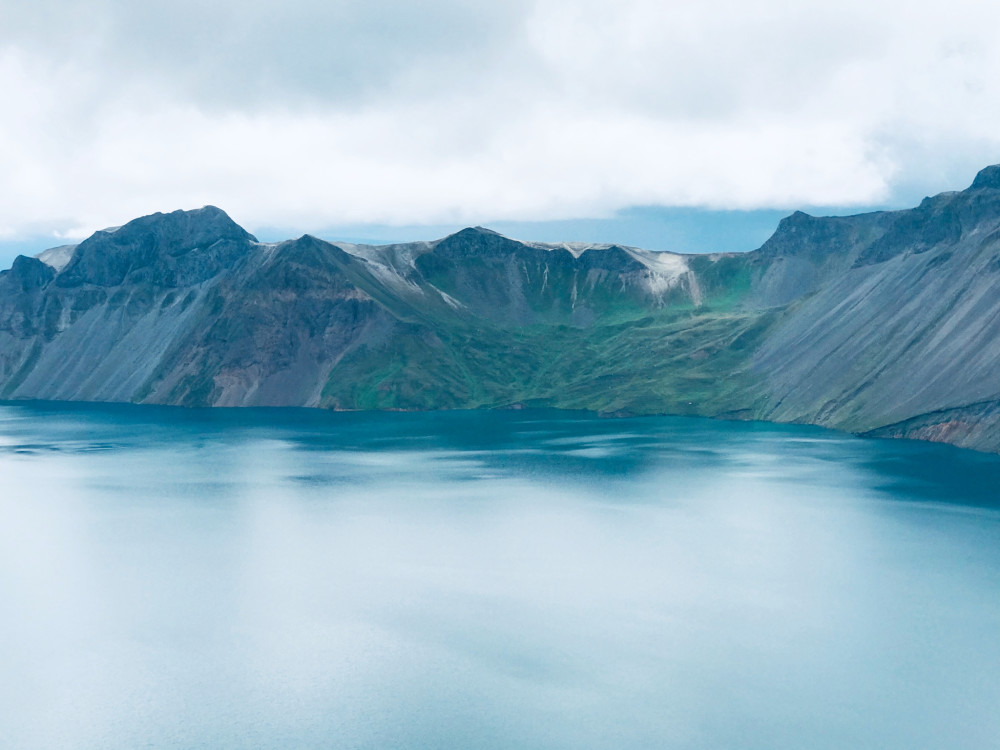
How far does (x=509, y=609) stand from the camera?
6888cm

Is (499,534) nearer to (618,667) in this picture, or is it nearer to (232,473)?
(618,667)

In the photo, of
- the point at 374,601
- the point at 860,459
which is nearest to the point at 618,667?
the point at 374,601

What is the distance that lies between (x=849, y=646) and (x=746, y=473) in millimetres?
72551

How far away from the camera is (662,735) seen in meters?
47.7

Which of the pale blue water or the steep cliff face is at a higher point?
the steep cliff face

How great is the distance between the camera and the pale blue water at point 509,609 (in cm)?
5003

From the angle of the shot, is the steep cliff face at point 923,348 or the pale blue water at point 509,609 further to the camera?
the steep cliff face at point 923,348

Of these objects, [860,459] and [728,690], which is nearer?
[728,690]

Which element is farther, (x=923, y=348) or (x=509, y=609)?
(x=923, y=348)

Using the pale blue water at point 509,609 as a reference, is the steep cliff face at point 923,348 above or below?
above

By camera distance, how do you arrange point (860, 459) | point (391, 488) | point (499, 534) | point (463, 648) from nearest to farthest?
point (463, 648) < point (499, 534) < point (391, 488) < point (860, 459)

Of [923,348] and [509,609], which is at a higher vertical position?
[923,348]

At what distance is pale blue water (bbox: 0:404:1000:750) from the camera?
5003cm

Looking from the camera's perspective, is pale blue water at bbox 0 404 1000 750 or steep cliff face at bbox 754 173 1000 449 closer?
pale blue water at bbox 0 404 1000 750
